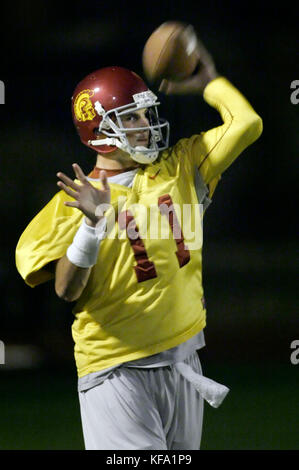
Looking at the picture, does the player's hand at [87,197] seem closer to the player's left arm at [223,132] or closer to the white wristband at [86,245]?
the white wristband at [86,245]

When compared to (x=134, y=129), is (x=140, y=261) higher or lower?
lower

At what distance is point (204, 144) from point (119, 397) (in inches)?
33.1

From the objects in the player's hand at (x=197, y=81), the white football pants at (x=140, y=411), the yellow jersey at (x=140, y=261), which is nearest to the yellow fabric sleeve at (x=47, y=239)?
the yellow jersey at (x=140, y=261)

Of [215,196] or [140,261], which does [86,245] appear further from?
[215,196]

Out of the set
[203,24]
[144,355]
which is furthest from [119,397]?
[203,24]

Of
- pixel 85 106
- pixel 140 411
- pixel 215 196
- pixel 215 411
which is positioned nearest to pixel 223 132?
pixel 85 106

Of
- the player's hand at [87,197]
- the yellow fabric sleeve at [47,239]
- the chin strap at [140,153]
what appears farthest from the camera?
the chin strap at [140,153]

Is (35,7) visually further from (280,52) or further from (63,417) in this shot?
(63,417)

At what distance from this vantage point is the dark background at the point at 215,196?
5.12 metres

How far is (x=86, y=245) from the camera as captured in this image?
2562mm

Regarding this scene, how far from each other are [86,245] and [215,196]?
373 cm

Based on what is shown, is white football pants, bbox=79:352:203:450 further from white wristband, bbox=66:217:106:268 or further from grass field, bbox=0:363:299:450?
grass field, bbox=0:363:299:450

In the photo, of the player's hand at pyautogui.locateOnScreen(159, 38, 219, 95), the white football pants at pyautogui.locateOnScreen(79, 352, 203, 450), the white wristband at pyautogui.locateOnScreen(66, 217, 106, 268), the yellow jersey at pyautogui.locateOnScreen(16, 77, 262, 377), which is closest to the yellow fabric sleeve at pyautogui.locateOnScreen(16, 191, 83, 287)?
the yellow jersey at pyautogui.locateOnScreen(16, 77, 262, 377)

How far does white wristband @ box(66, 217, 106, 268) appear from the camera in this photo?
2561mm
